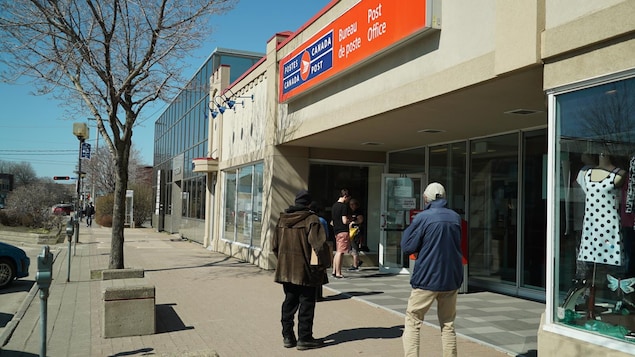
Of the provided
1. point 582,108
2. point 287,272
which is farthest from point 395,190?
point 582,108

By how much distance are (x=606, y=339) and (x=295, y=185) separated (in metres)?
9.14

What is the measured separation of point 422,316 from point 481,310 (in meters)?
3.75

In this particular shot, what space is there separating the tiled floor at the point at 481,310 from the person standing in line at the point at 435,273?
56.6 inches

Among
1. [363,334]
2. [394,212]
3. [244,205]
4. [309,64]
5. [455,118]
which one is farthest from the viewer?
[244,205]

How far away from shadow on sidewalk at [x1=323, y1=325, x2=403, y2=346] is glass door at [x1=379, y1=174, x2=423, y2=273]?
18.2ft

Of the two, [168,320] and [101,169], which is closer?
[168,320]

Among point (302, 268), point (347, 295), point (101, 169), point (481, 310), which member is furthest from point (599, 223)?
point (101, 169)

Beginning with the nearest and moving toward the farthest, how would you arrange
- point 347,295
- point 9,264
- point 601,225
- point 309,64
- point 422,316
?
1. point 601,225
2. point 422,316
3. point 347,295
4. point 309,64
5. point 9,264

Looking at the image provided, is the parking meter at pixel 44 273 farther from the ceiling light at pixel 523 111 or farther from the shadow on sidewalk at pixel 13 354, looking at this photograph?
the ceiling light at pixel 523 111

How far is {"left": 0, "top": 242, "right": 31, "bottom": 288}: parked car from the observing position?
10742mm

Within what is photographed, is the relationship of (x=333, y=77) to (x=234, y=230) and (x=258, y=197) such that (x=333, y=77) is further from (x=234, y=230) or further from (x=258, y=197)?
(x=234, y=230)

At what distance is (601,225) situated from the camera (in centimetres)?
482

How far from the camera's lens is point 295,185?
42.8 feet

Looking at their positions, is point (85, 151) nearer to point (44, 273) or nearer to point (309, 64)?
point (309, 64)
